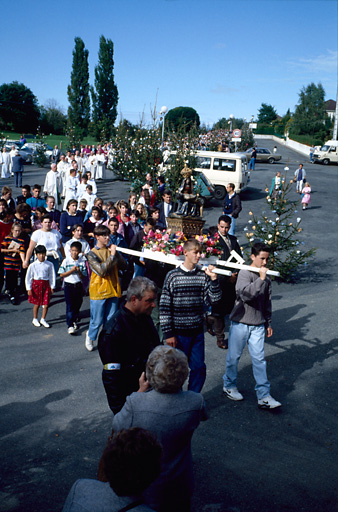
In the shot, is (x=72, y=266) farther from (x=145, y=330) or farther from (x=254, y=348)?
(x=145, y=330)

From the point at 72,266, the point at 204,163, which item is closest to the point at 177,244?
the point at 72,266

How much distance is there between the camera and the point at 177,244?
7.51m

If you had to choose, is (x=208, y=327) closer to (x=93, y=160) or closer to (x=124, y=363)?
(x=124, y=363)

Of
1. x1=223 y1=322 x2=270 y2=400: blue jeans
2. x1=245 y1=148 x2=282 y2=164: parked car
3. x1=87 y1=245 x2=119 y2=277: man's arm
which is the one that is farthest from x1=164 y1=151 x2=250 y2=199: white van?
x1=245 y1=148 x2=282 y2=164: parked car

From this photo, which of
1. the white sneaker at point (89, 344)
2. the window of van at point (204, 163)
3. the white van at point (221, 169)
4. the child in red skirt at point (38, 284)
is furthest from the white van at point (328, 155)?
the white sneaker at point (89, 344)

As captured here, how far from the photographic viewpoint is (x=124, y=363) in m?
3.59

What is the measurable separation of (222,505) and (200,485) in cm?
30

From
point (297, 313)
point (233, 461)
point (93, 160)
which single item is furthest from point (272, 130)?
point (233, 461)

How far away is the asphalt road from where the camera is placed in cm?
409

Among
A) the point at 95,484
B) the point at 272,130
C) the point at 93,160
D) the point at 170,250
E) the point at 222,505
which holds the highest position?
the point at 272,130

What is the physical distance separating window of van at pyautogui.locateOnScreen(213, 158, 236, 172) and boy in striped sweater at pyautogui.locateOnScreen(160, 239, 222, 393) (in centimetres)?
1782

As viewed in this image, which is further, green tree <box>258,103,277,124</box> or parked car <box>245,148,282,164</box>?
green tree <box>258,103,277,124</box>

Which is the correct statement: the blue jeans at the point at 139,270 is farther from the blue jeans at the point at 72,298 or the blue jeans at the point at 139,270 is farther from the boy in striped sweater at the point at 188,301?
the boy in striped sweater at the point at 188,301

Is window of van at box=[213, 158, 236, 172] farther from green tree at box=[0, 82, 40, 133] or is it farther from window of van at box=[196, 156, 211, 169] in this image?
green tree at box=[0, 82, 40, 133]
